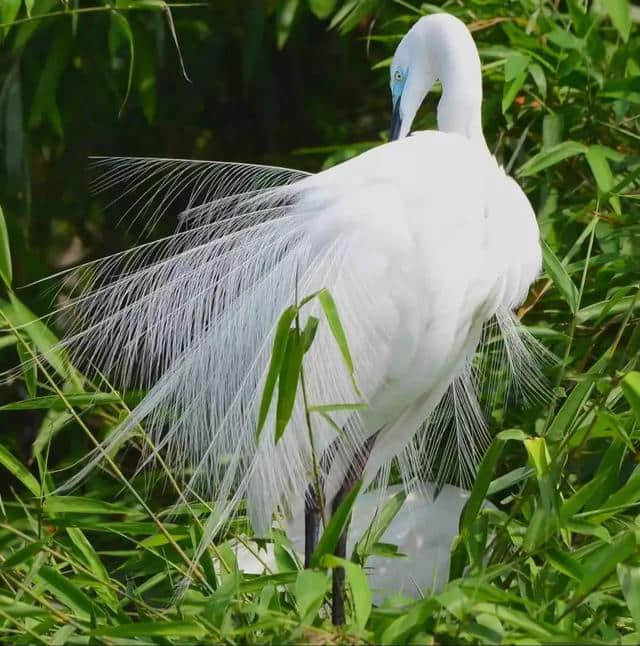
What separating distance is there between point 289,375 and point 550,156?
0.96 meters

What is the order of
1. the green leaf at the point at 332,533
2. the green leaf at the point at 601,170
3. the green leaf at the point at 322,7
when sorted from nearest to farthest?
the green leaf at the point at 332,533 < the green leaf at the point at 601,170 < the green leaf at the point at 322,7

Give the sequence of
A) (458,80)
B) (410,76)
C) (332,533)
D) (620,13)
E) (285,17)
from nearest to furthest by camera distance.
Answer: (332,533) < (458,80) < (410,76) < (620,13) < (285,17)

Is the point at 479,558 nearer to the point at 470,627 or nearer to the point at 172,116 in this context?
the point at 470,627

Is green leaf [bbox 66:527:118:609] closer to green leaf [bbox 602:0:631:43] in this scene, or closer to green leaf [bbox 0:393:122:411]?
green leaf [bbox 0:393:122:411]

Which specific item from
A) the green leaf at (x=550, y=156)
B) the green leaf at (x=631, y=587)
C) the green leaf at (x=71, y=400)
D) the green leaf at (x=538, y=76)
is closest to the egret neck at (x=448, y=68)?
the green leaf at (x=550, y=156)

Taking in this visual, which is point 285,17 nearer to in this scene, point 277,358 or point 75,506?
point 75,506

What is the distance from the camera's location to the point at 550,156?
216cm

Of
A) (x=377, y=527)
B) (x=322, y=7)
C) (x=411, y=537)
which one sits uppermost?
(x=322, y=7)

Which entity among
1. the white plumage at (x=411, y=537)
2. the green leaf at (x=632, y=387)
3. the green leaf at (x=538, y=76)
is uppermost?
the green leaf at (x=538, y=76)

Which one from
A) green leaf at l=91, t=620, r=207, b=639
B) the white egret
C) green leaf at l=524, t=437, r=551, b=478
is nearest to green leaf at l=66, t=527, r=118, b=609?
the white egret

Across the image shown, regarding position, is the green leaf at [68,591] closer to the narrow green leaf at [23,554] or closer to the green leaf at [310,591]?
the narrow green leaf at [23,554]

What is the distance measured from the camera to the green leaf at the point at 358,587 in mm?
1347

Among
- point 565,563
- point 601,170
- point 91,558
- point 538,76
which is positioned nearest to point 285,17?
point 538,76

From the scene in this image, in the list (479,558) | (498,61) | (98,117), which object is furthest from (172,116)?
(479,558)
